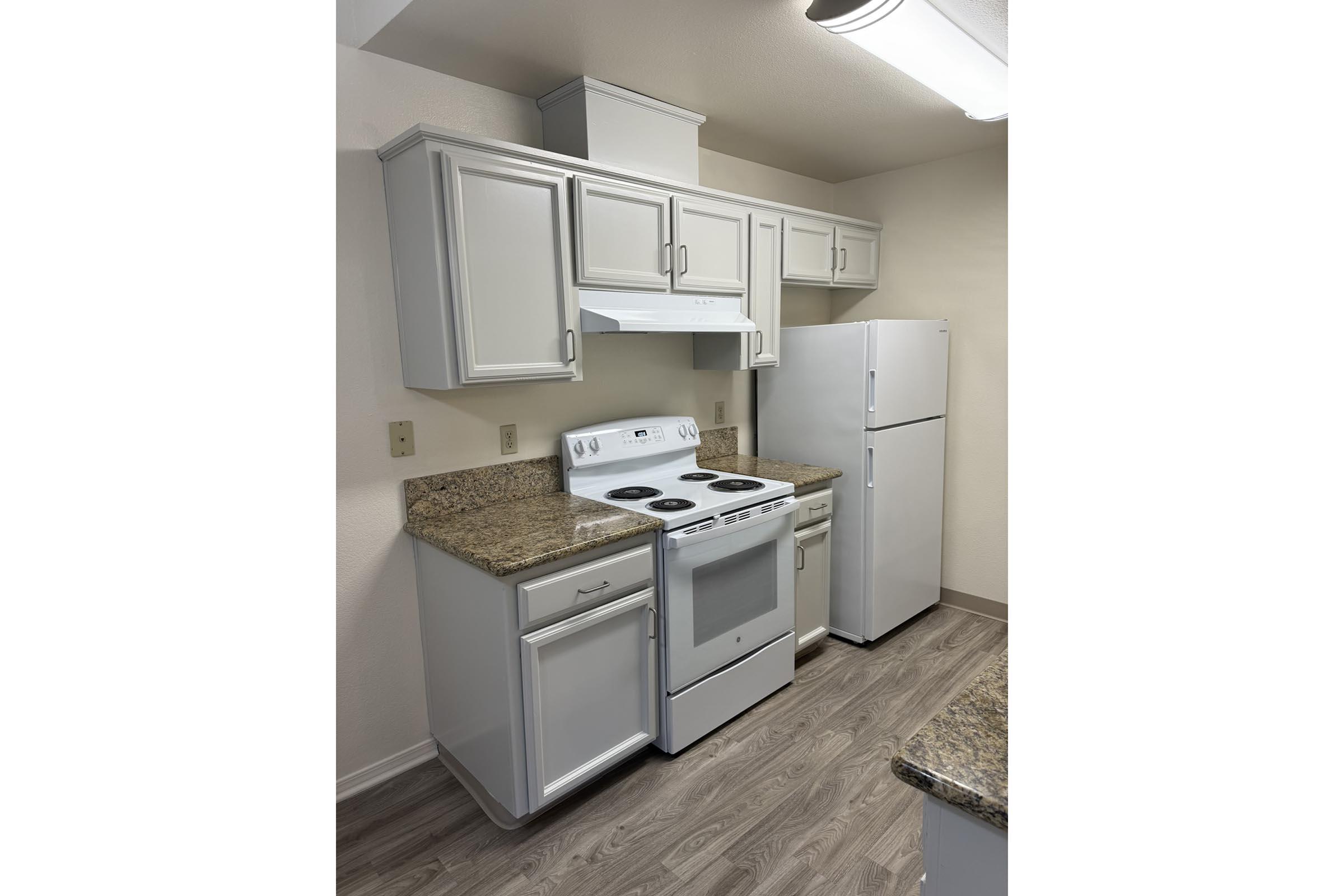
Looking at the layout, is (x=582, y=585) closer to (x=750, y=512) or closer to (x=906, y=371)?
(x=750, y=512)

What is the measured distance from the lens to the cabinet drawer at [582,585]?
6.14 ft

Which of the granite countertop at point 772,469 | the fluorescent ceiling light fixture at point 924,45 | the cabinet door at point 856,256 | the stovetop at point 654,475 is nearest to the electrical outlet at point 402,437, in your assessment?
→ the stovetop at point 654,475

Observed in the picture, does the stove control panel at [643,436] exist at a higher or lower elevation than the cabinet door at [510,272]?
lower

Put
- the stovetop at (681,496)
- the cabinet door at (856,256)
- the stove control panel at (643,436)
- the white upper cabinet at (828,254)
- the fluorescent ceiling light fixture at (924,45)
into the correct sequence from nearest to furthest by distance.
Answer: the fluorescent ceiling light fixture at (924,45)
the stovetop at (681,496)
the stove control panel at (643,436)
the white upper cabinet at (828,254)
the cabinet door at (856,256)

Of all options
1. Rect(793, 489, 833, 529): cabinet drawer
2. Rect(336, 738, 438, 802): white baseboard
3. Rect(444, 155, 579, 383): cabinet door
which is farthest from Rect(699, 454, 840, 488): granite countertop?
Rect(336, 738, 438, 802): white baseboard

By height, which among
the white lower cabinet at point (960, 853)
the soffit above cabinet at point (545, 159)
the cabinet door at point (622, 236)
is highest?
the soffit above cabinet at point (545, 159)

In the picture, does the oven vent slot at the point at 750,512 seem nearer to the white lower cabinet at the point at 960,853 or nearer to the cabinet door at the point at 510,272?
the cabinet door at the point at 510,272

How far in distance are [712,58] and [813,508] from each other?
1752 mm

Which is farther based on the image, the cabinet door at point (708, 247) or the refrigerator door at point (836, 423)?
the refrigerator door at point (836, 423)

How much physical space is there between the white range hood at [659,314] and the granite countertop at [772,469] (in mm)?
624

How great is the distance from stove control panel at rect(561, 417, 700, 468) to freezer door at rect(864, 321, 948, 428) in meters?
0.83

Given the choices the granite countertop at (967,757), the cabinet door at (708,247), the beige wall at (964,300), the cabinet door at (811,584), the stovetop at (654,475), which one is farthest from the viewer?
the beige wall at (964,300)

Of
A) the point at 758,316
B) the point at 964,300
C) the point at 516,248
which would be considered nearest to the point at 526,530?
the point at 516,248
